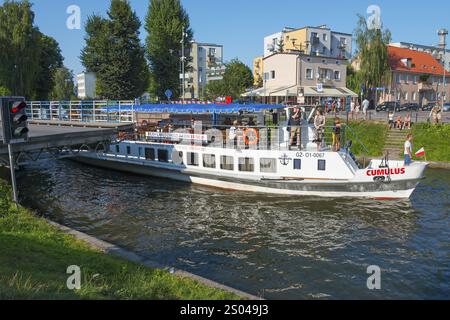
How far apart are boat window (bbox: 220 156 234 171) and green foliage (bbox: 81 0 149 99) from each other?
1474 inches

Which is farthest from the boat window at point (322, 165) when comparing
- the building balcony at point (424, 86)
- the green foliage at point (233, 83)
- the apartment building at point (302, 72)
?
the building balcony at point (424, 86)

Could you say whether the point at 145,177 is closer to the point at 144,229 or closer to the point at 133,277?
the point at 144,229

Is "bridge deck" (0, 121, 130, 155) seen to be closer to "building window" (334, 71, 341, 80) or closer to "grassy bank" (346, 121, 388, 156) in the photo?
"grassy bank" (346, 121, 388, 156)

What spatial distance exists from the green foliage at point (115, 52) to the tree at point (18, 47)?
8.44 meters

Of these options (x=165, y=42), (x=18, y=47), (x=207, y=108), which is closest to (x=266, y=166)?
(x=207, y=108)

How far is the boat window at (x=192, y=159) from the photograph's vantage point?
26.4m

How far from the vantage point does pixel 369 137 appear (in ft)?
123

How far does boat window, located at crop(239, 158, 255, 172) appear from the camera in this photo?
24.0 m

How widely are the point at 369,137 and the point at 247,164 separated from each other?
1828 centimetres

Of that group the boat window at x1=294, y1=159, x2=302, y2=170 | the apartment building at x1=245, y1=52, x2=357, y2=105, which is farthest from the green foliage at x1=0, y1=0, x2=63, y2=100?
the boat window at x1=294, y1=159, x2=302, y2=170

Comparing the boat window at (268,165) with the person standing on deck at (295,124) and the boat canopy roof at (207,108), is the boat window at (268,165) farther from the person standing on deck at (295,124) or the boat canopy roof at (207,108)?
the boat canopy roof at (207,108)

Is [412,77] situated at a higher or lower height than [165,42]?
lower

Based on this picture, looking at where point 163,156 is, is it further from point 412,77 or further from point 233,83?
point 412,77
